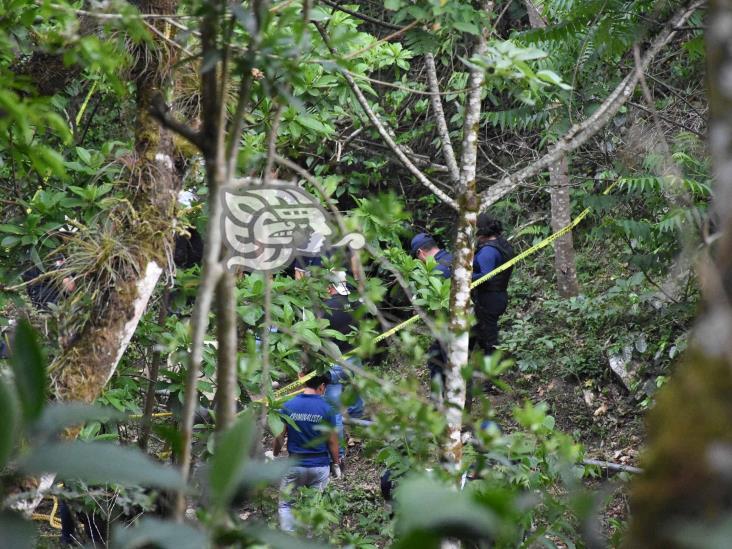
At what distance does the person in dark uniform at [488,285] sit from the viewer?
7711 millimetres

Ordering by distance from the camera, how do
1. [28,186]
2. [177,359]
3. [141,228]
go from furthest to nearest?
[28,186]
[177,359]
[141,228]

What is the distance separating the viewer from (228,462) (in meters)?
1.14

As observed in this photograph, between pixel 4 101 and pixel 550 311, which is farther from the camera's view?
pixel 550 311

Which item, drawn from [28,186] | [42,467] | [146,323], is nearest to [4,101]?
[42,467]

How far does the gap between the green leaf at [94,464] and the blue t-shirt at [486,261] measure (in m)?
6.64

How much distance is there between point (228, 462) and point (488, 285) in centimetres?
685

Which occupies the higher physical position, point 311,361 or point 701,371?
point 701,371

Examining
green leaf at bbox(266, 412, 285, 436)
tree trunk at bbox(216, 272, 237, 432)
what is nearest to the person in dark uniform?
green leaf at bbox(266, 412, 285, 436)

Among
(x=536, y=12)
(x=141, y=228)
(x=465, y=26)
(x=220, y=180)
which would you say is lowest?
(x=141, y=228)

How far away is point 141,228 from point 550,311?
6.47 meters

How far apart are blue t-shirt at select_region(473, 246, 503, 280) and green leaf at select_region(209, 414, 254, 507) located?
21.7ft

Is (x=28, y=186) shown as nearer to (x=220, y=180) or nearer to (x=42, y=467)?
(x=220, y=180)

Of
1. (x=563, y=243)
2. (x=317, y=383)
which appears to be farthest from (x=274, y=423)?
(x=563, y=243)

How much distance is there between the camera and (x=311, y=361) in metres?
4.71
